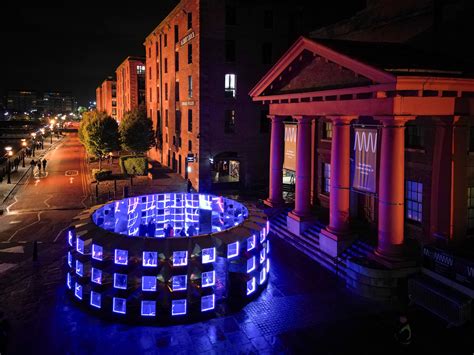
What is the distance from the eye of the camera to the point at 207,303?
1471 cm

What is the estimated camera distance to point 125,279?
1424 cm

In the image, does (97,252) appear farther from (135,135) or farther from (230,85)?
(135,135)

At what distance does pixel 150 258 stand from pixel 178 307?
1971mm

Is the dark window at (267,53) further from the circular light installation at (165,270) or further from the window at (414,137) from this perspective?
the circular light installation at (165,270)

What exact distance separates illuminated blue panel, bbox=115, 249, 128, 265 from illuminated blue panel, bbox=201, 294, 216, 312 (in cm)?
296

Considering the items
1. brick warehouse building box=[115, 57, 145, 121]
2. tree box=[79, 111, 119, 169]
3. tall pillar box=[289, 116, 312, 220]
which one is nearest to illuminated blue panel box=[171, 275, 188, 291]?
→ tall pillar box=[289, 116, 312, 220]

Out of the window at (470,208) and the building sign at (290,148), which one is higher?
the building sign at (290,148)

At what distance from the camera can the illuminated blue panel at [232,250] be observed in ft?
48.9

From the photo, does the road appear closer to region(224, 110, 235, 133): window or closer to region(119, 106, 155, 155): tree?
region(119, 106, 155, 155): tree

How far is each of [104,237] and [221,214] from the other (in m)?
7.77

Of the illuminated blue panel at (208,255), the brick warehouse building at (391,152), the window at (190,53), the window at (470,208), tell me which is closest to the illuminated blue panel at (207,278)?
the illuminated blue panel at (208,255)

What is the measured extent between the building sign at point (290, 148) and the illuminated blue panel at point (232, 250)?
11142 millimetres

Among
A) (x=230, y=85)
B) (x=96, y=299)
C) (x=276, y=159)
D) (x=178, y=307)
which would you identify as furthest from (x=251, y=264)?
(x=230, y=85)

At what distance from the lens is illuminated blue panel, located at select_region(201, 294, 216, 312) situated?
1463 centimetres
